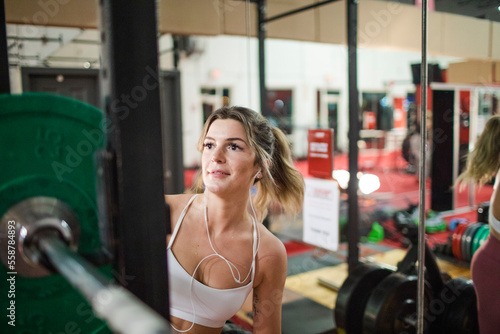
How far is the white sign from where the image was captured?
2.65 metres

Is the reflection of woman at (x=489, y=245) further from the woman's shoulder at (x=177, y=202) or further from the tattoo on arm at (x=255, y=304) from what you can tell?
the woman's shoulder at (x=177, y=202)

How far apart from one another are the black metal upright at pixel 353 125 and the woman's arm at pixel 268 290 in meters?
1.83

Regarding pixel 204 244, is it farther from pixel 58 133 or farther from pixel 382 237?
pixel 382 237

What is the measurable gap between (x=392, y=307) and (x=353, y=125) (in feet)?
4.11

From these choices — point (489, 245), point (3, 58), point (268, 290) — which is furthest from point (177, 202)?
point (489, 245)

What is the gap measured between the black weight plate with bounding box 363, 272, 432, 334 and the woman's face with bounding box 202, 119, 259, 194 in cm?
150

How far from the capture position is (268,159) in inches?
56.4

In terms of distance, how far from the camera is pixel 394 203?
7.09 meters

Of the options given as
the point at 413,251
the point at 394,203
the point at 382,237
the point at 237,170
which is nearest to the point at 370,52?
the point at 394,203

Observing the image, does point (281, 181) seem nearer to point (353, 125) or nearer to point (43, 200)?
point (43, 200)

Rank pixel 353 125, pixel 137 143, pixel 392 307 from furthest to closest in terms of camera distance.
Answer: pixel 353 125
pixel 392 307
pixel 137 143

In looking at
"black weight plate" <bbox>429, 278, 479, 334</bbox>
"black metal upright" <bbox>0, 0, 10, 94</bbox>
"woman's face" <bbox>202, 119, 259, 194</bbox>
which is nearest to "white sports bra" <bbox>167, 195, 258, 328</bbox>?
"woman's face" <bbox>202, 119, 259, 194</bbox>


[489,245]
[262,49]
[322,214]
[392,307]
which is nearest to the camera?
[489,245]

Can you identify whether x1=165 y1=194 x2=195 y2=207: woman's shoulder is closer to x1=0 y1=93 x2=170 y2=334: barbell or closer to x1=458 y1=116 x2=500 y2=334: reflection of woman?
x1=0 y1=93 x2=170 y2=334: barbell
